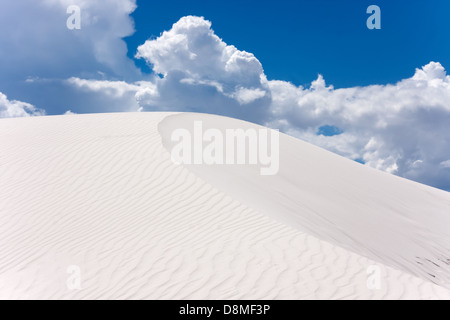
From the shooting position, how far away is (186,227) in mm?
7621

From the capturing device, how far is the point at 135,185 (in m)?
9.80

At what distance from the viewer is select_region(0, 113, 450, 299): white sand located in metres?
5.72

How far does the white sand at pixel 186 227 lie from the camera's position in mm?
5719

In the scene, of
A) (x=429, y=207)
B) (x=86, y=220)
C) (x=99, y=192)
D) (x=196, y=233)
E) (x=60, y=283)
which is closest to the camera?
(x=60, y=283)

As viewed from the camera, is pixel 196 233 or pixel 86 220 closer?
pixel 196 233

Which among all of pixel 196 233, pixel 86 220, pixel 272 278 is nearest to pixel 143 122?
pixel 86 220

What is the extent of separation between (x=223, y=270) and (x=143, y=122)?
1051cm

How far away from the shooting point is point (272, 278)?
5672 mm

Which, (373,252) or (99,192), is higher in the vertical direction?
(99,192)
